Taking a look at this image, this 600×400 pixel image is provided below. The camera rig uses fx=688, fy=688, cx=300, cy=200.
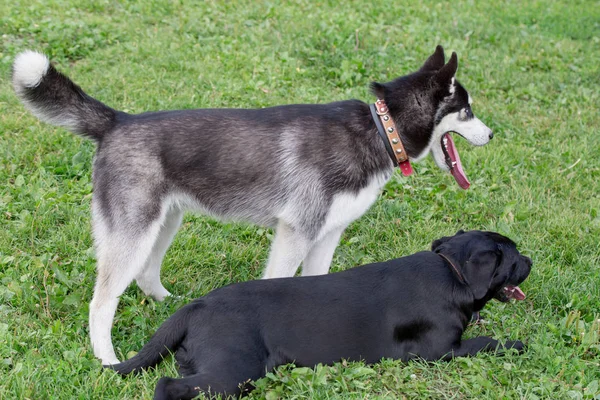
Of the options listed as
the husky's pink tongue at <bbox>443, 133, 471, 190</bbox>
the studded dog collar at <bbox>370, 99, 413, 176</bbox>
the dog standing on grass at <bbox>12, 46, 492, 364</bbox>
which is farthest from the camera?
the husky's pink tongue at <bbox>443, 133, 471, 190</bbox>

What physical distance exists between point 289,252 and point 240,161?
0.64 m

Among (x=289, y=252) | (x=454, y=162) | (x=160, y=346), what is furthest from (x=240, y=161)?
(x=454, y=162)

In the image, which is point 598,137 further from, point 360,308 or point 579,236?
point 360,308

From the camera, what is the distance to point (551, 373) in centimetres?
380

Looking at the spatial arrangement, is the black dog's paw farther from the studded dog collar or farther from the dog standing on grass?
the studded dog collar

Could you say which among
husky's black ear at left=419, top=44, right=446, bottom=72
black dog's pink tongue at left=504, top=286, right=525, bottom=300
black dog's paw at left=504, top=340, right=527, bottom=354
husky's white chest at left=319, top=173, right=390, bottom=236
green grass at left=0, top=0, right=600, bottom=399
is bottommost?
green grass at left=0, top=0, right=600, bottom=399

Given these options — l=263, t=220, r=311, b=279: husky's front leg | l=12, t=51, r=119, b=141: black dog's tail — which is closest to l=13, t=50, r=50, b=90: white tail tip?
l=12, t=51, r=119, b=141: black dog's tail

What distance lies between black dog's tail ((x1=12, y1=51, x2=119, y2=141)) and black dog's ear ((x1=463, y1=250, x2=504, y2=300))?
2292mm

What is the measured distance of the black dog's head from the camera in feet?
12.7

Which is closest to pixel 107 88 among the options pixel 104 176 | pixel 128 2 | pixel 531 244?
pixel 128 2

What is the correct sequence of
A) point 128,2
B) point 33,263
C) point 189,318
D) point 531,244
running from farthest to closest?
point 128,2 → point 531,244 → point 33,263 → point 189,318

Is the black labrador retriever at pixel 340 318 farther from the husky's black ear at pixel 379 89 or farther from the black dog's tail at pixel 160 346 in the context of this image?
the husky's black ear at pixel 379 89

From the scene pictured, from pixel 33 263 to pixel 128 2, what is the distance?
5794 millimetres

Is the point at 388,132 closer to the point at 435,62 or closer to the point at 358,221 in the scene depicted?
the point at 435,62
